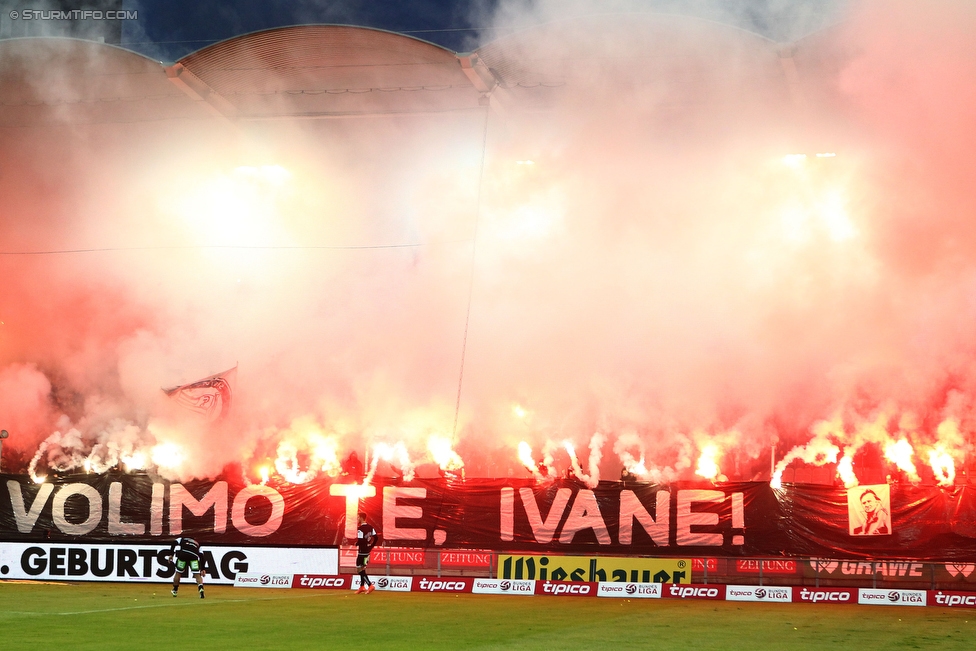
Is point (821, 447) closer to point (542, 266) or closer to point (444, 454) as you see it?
point (542, 266)

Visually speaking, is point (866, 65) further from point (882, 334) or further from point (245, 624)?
point (245, 624)

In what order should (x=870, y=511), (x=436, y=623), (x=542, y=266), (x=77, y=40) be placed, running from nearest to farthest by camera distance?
(x=436, y=623) → (x=870, y=511) → (x=77, y=40) → (x=542, y=266)

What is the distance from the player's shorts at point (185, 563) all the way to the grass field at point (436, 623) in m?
0.45

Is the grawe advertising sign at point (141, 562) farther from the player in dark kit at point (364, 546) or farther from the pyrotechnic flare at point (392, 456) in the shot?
the pyrotechnic flare at point (392, 456)

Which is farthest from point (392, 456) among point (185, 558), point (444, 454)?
point (185, 558)

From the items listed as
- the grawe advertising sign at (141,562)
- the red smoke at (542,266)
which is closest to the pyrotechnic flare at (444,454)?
the red smoke at (542,266)

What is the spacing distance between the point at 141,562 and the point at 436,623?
8.38m

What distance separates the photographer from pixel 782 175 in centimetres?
2130

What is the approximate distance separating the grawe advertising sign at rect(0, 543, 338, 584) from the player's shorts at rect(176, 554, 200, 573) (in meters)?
1.61

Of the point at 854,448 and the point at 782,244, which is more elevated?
the point at 782,244

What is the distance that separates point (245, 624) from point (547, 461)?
922 centimetres

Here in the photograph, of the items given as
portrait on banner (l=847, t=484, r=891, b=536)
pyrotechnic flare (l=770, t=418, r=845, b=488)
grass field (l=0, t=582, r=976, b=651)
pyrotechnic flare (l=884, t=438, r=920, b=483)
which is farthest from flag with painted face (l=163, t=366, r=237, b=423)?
pyrotechnic flare (l=884, t=438, r=920, b=483)

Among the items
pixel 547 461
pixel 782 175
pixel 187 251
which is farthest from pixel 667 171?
pixel 187 251

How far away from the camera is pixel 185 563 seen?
16.9m
